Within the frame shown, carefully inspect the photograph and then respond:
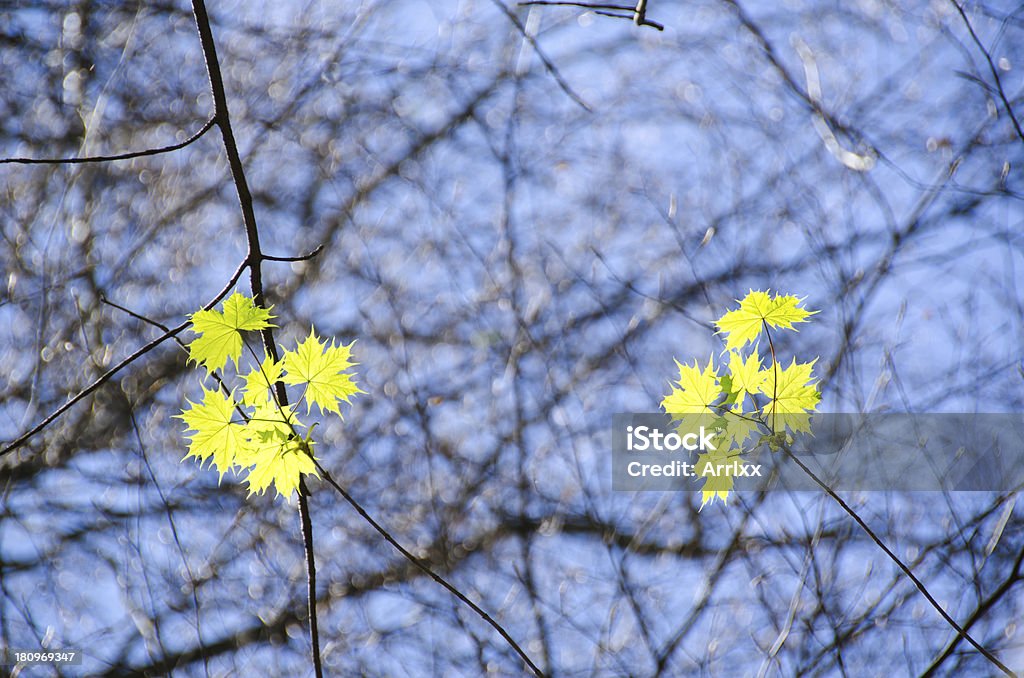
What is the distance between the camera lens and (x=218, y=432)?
3.70 feet

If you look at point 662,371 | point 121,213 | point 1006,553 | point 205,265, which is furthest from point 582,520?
point 121,213

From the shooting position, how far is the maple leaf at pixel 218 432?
112cm

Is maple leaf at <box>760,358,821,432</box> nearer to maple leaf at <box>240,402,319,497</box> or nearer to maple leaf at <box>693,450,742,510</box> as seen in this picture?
maple leaf at <box>693,450,742,510</box>

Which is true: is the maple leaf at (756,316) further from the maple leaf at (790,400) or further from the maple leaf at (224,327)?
the maple leaf at (224,327)

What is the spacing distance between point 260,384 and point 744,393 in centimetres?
71

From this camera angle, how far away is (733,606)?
2.57 m

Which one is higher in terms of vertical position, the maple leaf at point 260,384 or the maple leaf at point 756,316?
the maple leaf at point 756,316

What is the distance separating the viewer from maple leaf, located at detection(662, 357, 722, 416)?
125 centimetres

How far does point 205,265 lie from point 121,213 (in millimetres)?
431

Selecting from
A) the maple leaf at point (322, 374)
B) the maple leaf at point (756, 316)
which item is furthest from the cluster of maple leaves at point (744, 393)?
the maple leaf at point (322, 374)

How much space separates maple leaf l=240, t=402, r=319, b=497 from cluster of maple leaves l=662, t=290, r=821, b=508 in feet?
1.80
